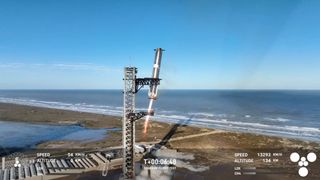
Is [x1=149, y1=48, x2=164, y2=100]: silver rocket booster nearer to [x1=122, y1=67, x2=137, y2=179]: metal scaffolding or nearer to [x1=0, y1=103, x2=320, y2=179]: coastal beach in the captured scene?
[x1=122, y1=67, x2=137, y2=179]: metal scaffolding

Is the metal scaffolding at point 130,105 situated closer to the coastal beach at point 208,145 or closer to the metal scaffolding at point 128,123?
the metal scaffolding at point 128,123

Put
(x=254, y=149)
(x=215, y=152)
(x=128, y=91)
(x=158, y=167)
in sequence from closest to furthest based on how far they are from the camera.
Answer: (x=128, y=91) → (x=158, y=167) → (x=215, y=152) → (x=254, y=149)

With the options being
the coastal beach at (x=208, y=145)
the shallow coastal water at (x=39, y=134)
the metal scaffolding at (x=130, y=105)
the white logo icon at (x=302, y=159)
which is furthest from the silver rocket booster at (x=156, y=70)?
the shallow coastal water at (x=39, y=134)

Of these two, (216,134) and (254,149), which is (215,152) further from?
(216,134)

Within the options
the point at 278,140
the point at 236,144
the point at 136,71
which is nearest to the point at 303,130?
the point at 278,140

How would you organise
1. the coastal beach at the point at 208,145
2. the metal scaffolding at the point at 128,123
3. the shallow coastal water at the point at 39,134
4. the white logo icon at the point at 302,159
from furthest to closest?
1. the shallow coastal water at the point at 39,134
2. the coastal beach at the point at 208,145
3. the metal scaffolding at the point at 128,123
4. the white logo icon at the point at 302,159

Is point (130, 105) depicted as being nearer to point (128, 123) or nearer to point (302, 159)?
point (128, 123)

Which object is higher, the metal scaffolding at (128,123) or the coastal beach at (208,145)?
the metal scaffolding at (128,123)

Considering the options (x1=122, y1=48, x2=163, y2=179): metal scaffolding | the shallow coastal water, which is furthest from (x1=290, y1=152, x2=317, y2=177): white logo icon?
the shallow coastal water
